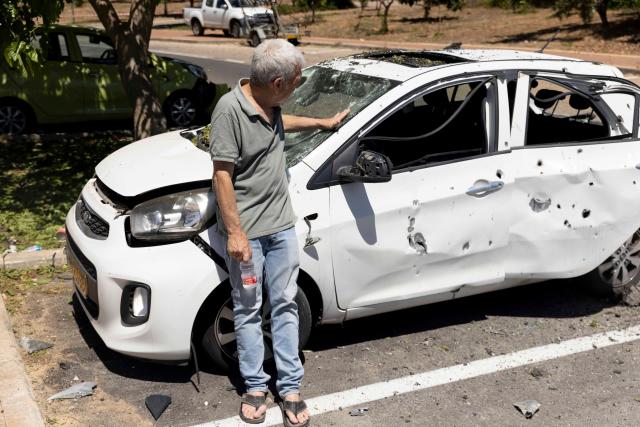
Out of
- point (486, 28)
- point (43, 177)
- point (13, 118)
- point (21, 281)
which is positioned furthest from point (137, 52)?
point (486, 28)

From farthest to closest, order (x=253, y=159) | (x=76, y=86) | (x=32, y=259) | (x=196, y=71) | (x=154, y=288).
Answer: (x=196, y=71)
(x=76, y=86)
(x=32, y=259)
(x=154, y=288)
(x=253, y=159)

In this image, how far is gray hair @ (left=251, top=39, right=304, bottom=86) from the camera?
11.7 ft

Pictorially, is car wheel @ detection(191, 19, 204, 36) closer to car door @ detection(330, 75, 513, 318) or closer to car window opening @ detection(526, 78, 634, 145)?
car window opening @ detection(526, 78, 634, 145)

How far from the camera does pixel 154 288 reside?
3.89 metres

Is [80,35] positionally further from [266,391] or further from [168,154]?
[266,391]

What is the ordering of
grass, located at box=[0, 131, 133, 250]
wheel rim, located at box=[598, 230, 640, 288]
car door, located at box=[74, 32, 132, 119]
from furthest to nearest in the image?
car door, located at box=[74, 32, 132, 119], grass, located at box=[0, 131, 133, 250], wheel rim, located at box=[598, 230, 640, 288]

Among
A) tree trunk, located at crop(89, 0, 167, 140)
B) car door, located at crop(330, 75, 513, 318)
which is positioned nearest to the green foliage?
tree trunk, located at crop(89, 0, 167, 140)

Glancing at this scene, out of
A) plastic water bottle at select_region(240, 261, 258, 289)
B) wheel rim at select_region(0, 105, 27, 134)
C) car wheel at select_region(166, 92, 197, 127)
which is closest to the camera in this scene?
plastic water bottle at select_region(240, 261, 258, 289)

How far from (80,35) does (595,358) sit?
870cm

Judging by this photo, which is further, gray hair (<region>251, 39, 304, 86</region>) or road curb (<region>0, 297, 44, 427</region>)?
road curb (<region>0, 297, 44, 427</region>)

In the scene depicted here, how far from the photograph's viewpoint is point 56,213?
7.17 meters

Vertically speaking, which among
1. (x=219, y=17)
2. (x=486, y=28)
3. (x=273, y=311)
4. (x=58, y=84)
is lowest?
(x=219, y=17)

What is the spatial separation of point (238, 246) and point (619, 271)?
299 centimetres

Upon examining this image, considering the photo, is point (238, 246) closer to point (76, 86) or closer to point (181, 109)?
point (76, 86)
